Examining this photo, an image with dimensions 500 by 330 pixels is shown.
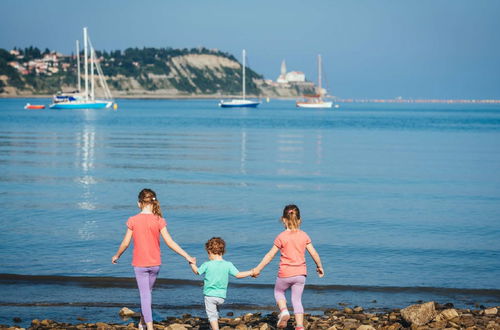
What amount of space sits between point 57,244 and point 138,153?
2583 cm

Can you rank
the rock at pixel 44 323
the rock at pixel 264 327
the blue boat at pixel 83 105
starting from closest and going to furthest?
the rock at pixel 264 327 → the rock at pixel 44 323 → the blue boat at pixel 83 105

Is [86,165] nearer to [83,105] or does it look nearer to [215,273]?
[215,273]

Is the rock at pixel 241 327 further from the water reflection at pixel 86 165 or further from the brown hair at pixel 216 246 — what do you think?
the water reflection at pixel 86 165

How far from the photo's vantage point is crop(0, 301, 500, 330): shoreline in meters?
9.17

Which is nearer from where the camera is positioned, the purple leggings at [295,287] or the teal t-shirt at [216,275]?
the teal t-shirt at [216,275]

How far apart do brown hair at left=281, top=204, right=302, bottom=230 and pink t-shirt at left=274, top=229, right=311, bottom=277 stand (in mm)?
88

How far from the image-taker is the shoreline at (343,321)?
9172 millimetres

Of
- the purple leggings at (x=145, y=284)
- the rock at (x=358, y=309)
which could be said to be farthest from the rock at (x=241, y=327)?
the rock at (x=358, y=309)

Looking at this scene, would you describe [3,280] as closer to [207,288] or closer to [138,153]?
[207,288]

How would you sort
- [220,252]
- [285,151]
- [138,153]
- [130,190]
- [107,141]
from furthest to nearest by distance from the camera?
[107,141], [285,151], [138,153], [130,190], [220,252]

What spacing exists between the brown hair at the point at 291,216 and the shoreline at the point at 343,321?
1415 millimetres

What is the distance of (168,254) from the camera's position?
15141 millimetres

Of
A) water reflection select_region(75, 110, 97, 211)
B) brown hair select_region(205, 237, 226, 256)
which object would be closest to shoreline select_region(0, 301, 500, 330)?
brown hair select_region(205, 237, 226, 256)

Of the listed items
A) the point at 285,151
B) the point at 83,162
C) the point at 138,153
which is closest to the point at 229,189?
the point at 83,162
